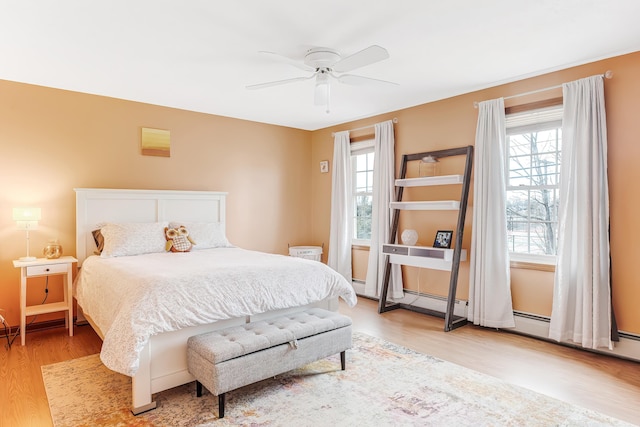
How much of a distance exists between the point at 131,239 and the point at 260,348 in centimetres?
215

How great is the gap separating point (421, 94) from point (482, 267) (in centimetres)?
193

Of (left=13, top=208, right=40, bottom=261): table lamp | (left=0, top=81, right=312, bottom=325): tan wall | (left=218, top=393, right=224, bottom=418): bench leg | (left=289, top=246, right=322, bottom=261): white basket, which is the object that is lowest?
(left=218, top=393, right=224, bottom=418): bench leg

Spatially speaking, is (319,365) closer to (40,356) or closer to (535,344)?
(535,344)

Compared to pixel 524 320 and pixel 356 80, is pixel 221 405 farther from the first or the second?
pixel 524 320

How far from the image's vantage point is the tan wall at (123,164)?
3.79m

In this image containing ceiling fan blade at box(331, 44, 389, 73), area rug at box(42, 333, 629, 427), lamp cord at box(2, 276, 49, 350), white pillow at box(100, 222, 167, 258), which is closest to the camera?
area rug at box(42, 333, 629, 427)

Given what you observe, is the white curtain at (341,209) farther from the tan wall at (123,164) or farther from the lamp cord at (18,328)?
the lamp cord at (18,328)

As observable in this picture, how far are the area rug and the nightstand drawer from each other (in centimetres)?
101

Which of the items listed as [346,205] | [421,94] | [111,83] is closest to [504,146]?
[421,94]

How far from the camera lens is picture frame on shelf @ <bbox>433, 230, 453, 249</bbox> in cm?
414

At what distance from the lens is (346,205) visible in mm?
5469

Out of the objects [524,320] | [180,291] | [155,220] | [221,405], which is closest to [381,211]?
[524,320]

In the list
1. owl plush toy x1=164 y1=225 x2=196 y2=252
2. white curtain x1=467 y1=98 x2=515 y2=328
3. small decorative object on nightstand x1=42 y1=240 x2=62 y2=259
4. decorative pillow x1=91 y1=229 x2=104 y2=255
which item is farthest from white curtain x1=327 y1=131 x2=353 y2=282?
small decorative object on nightstand x1=42 y1=240 x2=62 y2=259

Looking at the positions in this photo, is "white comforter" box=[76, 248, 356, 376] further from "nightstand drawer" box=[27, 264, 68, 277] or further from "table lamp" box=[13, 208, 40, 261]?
"table lamp" box=[13, 208, 40, 261]
